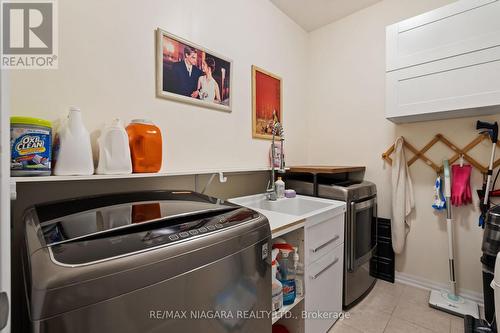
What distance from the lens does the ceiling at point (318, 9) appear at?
2149mm

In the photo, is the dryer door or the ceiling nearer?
the dryer door

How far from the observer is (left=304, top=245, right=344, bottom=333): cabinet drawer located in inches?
51.9

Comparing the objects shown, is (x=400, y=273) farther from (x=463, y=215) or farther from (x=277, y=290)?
(x=277, y=290)

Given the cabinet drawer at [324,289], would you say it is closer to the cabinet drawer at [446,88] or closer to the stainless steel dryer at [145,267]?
the stainless steel dryer at [145,267]

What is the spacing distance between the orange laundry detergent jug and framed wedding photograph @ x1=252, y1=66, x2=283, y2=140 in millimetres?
984

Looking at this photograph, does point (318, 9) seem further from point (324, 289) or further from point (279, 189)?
point (324, 289)

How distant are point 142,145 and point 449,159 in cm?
232

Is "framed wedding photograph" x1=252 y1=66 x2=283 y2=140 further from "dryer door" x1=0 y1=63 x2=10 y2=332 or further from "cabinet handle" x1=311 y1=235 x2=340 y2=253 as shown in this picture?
"dryer door" x1=0 y1=63 x2=10 y2=332

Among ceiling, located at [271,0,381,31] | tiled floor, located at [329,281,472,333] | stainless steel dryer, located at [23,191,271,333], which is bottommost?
tiled floor, located at [329,281,472,333]

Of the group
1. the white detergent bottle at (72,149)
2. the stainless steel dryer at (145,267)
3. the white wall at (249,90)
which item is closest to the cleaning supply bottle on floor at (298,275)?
the stainless steel dryer at (145,267)

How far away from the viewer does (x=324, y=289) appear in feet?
4.70

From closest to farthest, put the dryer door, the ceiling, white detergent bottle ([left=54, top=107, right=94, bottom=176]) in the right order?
the dryer door → white detergent bottle ([left=54, top=107, right=94, bottom=176]) → the ceiling

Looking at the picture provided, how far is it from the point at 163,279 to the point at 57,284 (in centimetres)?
22

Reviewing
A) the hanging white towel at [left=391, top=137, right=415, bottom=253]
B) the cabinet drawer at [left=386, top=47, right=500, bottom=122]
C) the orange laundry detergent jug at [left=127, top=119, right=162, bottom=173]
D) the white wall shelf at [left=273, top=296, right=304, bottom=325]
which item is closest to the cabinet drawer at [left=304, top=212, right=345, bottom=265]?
the white wall shelf at [left=273, top=296, right=304, bottom=325]
